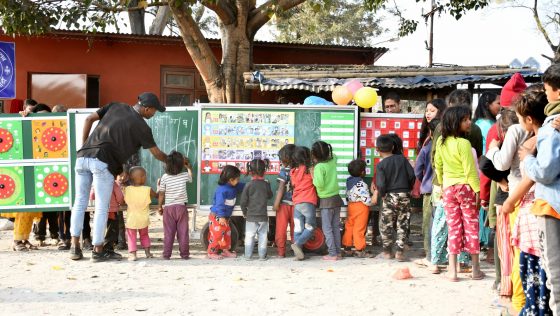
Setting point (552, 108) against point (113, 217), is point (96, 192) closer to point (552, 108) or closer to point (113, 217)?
point (113, 217)

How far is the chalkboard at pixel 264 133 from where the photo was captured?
26.4 feet

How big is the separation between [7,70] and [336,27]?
22.2m

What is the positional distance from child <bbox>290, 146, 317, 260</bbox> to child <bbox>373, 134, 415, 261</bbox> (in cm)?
81

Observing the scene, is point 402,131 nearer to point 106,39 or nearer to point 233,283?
point 233,283

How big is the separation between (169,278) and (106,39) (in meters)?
10.3

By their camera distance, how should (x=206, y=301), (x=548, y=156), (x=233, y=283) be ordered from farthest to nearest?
(x=233, y=283)
(x=206, y=301)
(x=548, y=156)

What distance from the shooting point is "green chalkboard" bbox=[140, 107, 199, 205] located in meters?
8.09

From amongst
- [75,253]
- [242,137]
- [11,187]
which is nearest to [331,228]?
[242,137]

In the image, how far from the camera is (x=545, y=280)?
13.3 feet

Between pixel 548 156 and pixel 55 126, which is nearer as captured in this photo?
pixel 548 156

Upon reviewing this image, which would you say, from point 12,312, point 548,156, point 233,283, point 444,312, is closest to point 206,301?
point 233,283

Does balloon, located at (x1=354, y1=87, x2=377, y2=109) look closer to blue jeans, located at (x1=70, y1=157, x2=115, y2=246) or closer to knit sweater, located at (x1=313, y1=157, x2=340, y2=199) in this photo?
knit sweater, located at (x1=313, y1=157, x2=340, y2=199)

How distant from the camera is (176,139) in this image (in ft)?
26.7

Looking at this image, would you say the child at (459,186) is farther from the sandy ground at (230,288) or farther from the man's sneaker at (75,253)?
the man's sneaker at (75,253)
